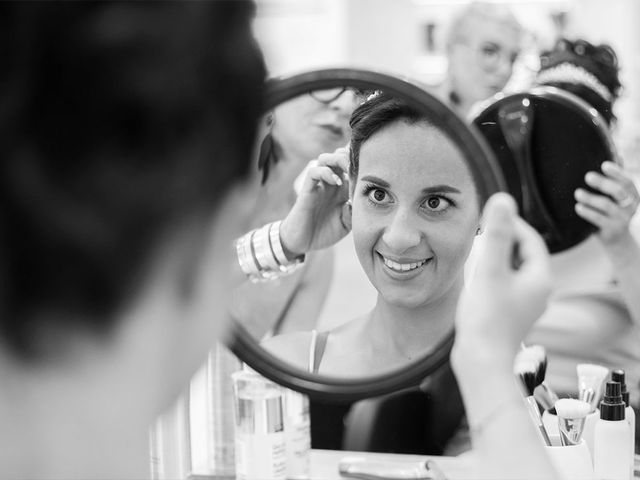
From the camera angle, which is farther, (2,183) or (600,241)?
(600,241)

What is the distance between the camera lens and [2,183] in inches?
14.1

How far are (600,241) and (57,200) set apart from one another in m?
0.88

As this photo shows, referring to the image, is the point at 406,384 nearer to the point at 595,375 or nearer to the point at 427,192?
the point at 427,192

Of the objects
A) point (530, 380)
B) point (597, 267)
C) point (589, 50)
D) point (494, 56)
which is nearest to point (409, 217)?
point (530, 380)

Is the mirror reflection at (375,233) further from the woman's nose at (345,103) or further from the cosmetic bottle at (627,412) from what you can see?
the cosmetic bottle at (627,412)

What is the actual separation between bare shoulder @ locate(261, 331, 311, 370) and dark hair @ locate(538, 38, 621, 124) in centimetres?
60

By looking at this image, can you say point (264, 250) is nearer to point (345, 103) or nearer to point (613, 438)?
point (345, 103)

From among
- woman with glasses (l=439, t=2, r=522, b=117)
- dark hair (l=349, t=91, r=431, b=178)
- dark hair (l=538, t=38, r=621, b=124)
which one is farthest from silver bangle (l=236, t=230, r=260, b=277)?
woman with glasses (l=439, t=2, r=522, b=117)

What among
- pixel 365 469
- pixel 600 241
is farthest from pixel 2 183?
pixel 600 241

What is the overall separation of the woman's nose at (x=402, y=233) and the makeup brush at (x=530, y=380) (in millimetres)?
171

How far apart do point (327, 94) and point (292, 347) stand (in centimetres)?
23

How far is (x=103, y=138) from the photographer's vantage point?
35 centimetres

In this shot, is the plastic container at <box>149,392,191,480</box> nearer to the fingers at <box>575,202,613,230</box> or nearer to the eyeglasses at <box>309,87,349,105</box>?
the eyeglasses at <box>309,87,349,105</box>

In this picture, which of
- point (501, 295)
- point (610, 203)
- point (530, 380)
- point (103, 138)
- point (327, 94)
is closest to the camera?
point (103, 138)
